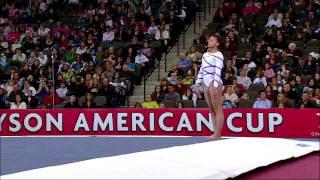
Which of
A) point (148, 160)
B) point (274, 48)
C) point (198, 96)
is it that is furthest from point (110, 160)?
point (274, 48)

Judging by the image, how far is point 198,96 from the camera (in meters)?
11.5

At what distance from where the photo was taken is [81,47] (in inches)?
578

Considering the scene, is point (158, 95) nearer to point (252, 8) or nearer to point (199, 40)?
point (199, 40)

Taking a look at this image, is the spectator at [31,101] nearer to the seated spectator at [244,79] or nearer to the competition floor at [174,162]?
the seated spectator at [244,79]

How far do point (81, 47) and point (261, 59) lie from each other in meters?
4.67

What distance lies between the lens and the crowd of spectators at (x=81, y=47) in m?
12.7

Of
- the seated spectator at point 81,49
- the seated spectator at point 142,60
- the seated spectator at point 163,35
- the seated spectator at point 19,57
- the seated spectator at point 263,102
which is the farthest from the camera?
the seated spectator at point 19,57

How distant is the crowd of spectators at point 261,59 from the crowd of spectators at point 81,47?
103 centimetres

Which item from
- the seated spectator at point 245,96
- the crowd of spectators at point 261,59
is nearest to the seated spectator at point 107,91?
the crowd of spectators at point 261,59

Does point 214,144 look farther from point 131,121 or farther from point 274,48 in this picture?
point 274,48

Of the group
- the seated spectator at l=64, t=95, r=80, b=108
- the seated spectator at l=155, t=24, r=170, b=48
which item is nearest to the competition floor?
the seated spectator at l=64, t=95, r=80, b=108

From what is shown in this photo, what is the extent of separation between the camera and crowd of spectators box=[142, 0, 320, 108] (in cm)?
1112

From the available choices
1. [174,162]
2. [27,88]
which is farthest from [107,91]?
[174,162]

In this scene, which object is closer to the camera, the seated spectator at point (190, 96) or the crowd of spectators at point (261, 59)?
the crowd of spectators at point (261, 59)
